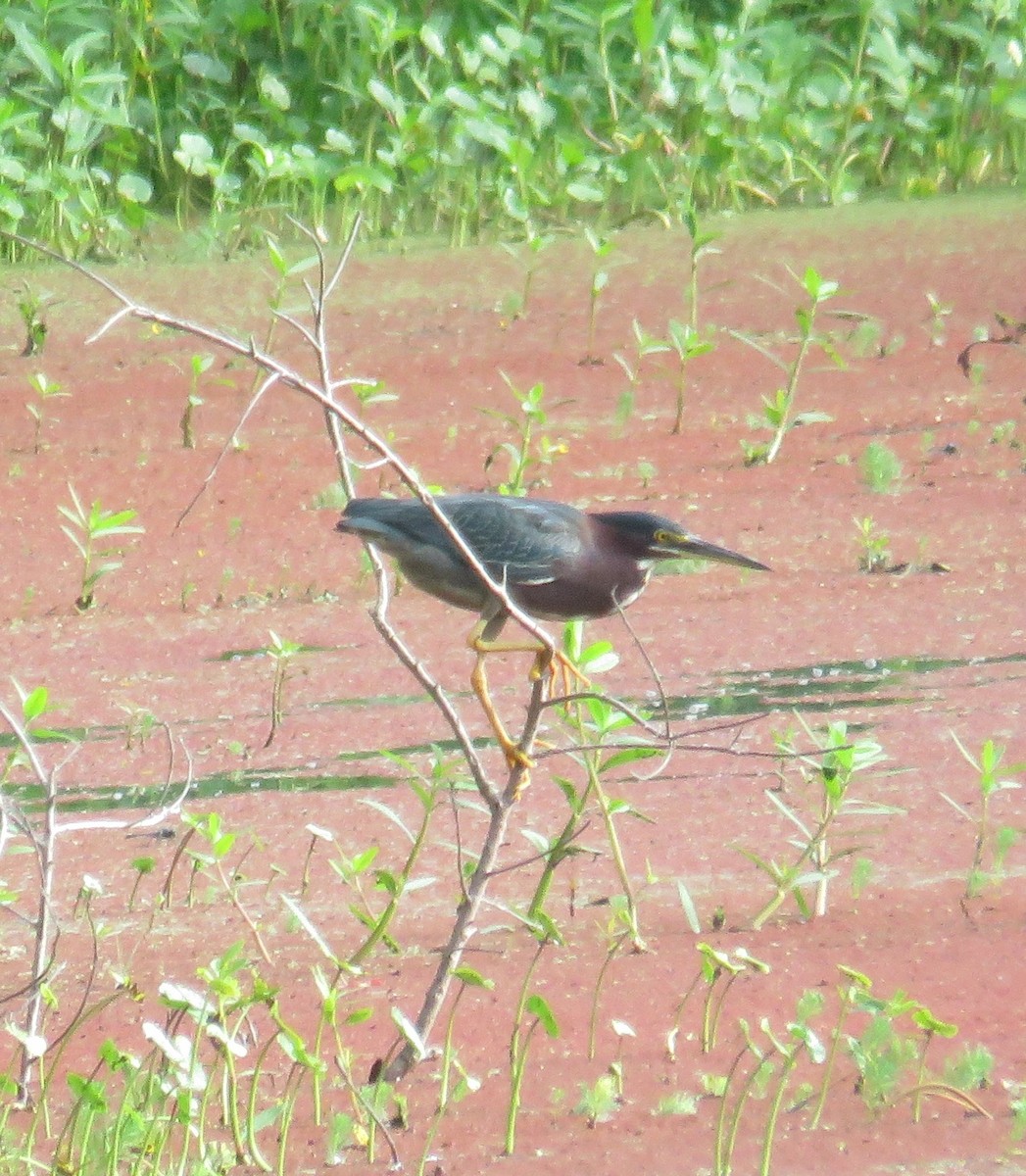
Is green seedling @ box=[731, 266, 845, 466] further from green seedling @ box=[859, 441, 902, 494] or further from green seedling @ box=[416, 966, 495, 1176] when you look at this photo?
green seedling @ box=[416, 966, 495, 1176]

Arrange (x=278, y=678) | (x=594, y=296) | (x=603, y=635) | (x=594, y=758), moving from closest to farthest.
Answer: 1. (x=594, y=758)
2. (x=278, y=678)
3. (x=603, y=635)
4. (x=594, y=296)

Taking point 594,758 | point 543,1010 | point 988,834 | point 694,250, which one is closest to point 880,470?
point 694,250

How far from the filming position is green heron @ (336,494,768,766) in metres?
4.39

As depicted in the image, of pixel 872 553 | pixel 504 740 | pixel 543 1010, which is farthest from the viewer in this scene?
pixel 872 553

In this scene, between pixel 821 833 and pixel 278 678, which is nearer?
pixel 821 833

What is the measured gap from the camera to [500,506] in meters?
4.65

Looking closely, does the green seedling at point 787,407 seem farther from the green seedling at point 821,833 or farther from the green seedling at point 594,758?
the green seedling at point 594,758

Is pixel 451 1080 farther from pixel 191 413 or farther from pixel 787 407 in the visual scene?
pixel 191 413

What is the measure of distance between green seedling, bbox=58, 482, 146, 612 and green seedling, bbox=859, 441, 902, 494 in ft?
8.05

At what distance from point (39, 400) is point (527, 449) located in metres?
2.12

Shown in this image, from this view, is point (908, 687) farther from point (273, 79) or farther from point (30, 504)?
point (273, 79)

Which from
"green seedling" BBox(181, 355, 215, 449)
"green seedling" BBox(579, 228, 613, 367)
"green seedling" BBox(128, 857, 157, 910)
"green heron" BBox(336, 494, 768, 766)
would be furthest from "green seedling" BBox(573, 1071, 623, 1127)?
"green seedling" BBox(579, 228, 613, 367)

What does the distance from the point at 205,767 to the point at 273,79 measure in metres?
5.93

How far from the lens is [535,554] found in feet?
14.6
